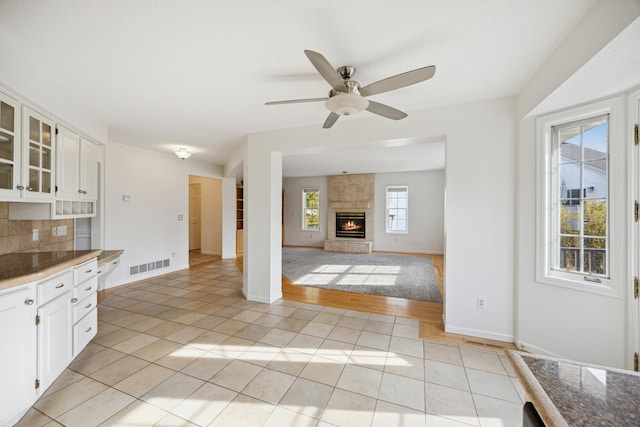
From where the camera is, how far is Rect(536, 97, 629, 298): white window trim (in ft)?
6.20

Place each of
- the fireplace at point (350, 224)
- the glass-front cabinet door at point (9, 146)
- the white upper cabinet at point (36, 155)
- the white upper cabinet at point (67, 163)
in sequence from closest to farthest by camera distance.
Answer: the glass-front cabinet door at point (9, 146) → the white upper cabinet at point (36, 155) → the white upper cabinet at point (67, 163) → the fireplace at point (350, 224)

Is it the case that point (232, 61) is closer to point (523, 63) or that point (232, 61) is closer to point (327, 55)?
point (327, 55)

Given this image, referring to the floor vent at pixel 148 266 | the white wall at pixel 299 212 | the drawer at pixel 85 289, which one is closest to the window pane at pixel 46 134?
the drawer at pixel 85 289

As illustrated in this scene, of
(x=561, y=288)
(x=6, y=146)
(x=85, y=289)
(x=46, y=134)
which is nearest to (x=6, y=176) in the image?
(x=6, y=146)

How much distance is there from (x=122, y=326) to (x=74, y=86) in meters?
2.57

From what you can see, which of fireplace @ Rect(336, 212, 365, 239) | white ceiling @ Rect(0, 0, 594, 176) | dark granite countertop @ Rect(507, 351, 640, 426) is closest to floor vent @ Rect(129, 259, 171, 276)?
white ceiling @ Rect(0, 0, 594, 176)

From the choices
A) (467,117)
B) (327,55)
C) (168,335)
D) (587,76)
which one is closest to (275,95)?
(327,55)

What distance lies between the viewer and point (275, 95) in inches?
101

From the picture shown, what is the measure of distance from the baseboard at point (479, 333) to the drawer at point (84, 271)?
12.0 ft

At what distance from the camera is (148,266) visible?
493 centimetres

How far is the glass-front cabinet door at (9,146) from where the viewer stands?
1848 mm

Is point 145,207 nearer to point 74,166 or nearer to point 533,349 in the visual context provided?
point 74,166

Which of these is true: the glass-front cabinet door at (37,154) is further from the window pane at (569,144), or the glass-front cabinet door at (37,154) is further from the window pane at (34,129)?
the window pane at (569,144)

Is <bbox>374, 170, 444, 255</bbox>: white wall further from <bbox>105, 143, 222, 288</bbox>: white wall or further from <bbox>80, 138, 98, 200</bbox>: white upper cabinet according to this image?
<bbox>80, 138, 98, 200</bbox>: white upper cabinet
